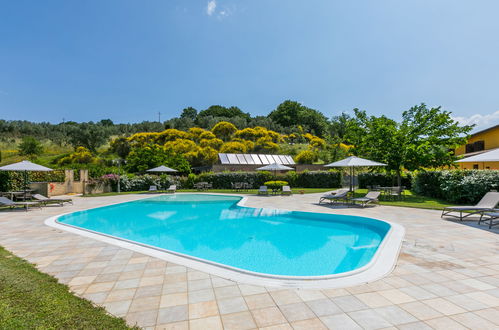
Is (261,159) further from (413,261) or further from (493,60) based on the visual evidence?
(413,261)

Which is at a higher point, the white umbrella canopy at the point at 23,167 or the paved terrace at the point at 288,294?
the white umbrella canopy at the point at 23,167

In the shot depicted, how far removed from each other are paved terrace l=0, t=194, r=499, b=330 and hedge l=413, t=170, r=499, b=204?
21.4ft

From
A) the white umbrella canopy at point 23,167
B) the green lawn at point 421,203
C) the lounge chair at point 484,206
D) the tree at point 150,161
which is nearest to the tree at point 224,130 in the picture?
the tree at point 150,161

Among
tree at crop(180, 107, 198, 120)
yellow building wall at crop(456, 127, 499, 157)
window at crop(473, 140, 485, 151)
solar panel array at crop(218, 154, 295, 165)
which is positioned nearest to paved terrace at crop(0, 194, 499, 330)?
yellow building wall at crop(456, 127, 499, 157)

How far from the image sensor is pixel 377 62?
15.0 m

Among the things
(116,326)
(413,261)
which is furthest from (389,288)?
(116,326)

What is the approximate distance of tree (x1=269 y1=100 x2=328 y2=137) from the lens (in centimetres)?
6238

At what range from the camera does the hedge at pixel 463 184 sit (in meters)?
9.68

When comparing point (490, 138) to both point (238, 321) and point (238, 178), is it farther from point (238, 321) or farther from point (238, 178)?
point (238, 321)

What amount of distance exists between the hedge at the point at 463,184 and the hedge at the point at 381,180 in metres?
4.66

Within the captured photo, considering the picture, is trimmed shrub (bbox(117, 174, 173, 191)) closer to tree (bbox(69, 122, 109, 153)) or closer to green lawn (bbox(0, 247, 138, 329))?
green lawn (bbox(0, 247, 138, 329))

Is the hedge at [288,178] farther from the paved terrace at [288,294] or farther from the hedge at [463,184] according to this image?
the paved terrace at [288,294]

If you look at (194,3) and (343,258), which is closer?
(343,258)

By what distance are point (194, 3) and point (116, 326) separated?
14.3 m
